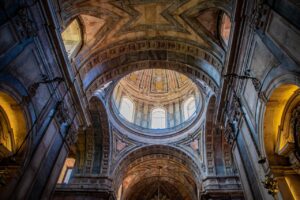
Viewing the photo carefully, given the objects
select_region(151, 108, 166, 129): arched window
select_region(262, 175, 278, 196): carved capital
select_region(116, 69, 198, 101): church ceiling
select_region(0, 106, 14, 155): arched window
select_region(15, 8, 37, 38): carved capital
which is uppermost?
select_region(116, 69, 198, 101): church ceiling

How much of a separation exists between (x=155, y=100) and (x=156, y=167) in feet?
20.8

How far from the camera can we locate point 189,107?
20.2m

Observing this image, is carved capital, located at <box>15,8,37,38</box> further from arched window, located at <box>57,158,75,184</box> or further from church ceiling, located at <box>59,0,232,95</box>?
arched window, located at <box>57,158,75,184</box>

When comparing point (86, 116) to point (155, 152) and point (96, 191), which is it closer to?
point (96, 191)

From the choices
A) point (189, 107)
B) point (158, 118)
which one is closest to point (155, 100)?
point (158, 118)

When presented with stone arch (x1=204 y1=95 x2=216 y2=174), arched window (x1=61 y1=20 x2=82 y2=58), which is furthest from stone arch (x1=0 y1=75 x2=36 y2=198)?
stone arch (x1=204 y1=95 x2=216 y2=174)

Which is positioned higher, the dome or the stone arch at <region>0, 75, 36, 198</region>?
the dome

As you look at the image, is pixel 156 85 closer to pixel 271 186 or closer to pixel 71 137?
pixel 71 137

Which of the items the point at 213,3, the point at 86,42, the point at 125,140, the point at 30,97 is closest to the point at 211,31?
the point at 213,3

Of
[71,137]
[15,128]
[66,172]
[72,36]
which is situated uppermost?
[72,36]

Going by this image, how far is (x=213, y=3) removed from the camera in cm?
825

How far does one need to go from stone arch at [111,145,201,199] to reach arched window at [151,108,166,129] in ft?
9.85

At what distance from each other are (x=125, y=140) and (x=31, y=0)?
1282cm

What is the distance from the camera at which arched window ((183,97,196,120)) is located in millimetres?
19606
